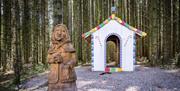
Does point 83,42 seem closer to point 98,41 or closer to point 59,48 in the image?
point 98,41

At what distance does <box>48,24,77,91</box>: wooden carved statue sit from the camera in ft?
26.2

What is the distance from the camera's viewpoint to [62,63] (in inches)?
317

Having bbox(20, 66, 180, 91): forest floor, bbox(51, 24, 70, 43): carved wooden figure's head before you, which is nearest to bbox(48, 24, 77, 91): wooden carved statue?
bbox(51, 24, 70, 43): carved wooden figure's head

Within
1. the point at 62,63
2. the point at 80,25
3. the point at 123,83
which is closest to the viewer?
the point at 62,63

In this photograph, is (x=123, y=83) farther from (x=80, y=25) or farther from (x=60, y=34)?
(x=80, y=25)

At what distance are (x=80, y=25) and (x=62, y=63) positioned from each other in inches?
595

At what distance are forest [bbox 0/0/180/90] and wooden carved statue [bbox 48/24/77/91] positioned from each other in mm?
8074

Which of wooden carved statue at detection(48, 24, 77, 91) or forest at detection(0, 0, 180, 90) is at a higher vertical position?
forest at detection(0, 0, 180, 90)

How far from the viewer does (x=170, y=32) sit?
66.7ft

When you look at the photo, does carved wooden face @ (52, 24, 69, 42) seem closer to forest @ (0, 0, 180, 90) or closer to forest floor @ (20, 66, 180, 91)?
forest floor @ (20, 66, 180, 91)

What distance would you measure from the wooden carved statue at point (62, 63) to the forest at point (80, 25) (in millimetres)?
8074

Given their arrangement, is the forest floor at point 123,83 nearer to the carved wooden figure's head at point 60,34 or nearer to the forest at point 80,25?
the forest at point 80,25

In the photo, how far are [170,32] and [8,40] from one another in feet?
34.0

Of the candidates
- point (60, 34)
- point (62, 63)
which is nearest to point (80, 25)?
point (60, 34)
